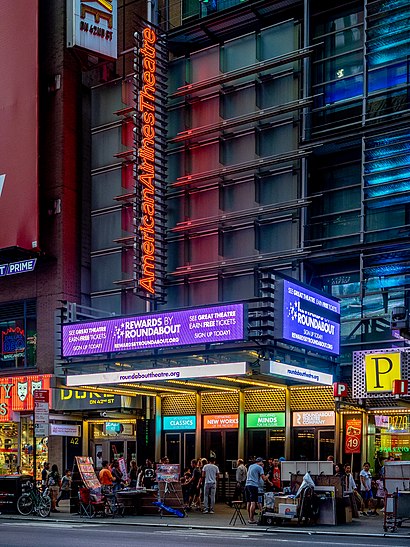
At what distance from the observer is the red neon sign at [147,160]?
38.3 m

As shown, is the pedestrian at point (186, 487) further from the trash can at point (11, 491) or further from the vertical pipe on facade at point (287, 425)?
the trash can at point (11, 491)

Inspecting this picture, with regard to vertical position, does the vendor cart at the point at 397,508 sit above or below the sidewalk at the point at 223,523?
above

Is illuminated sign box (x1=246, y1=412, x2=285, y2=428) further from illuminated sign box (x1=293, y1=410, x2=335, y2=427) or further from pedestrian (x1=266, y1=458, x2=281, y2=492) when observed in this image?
pedestrian (x1=266, y1=458, x2=281, y2=492)

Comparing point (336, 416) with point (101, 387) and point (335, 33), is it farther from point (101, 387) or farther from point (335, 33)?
point (335, 33)

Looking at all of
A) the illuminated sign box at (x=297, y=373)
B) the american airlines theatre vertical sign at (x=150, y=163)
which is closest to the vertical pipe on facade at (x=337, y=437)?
the illuminated sign box at (x=297, y=373)

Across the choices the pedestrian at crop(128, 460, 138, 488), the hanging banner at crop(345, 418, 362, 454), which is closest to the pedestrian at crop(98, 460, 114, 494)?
the pedestrian at crop(128, 460, 138, 488)

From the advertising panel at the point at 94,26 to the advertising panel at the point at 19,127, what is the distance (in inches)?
76.9

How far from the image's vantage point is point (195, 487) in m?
33.9

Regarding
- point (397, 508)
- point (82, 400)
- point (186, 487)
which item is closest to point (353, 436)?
point (186, 487)

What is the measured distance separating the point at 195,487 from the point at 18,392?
1216cm

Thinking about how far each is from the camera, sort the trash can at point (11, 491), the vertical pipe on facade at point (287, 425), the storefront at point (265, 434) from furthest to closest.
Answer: the storefront at point (265, 434)
the vertical pipe on facade at point (287, 425)
the trash can at point (11, 491)

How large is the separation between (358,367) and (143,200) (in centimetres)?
1101

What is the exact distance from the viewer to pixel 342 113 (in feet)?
120

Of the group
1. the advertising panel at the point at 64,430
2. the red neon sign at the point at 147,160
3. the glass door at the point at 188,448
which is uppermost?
the red neon sign at the point at 147,160
